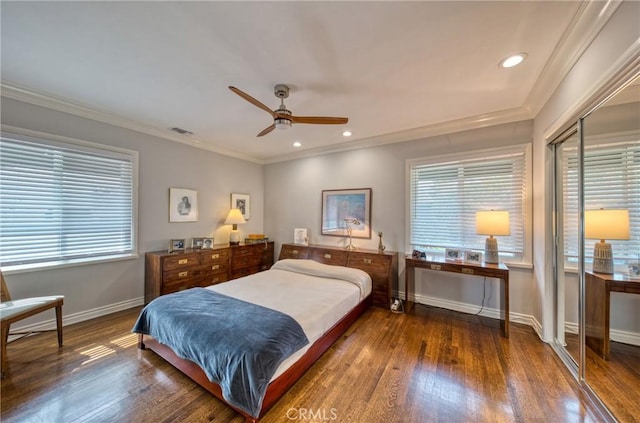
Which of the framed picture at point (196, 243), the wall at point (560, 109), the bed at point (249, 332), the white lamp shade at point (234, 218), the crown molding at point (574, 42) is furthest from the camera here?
the white lamp shade at point (234, 218)

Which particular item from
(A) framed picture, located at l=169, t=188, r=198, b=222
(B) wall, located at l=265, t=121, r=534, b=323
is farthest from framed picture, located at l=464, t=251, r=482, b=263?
(A) framed picture, located at l=169, t=188, r=198, b=222

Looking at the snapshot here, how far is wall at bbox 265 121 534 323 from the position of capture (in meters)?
3.12

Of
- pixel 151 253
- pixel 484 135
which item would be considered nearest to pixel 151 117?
pixel 151 253

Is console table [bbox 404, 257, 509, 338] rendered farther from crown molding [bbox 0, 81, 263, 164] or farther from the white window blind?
crown molding [bbox 0, 81, 263, 164]

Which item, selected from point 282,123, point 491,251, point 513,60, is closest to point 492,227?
point 491,251

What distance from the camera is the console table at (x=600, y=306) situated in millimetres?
1744

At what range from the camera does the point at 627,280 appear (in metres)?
1.70

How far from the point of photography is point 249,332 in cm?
174

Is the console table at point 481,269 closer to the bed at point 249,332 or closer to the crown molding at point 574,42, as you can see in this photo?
the bed at point 249,332

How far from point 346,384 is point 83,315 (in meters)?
3.35

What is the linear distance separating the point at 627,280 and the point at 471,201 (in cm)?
173

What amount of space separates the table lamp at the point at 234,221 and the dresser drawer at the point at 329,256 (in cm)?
149

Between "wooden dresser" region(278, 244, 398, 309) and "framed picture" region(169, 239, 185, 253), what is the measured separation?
6.59ft

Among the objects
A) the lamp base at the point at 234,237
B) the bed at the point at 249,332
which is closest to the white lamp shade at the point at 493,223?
the bed at the point at 249,332
